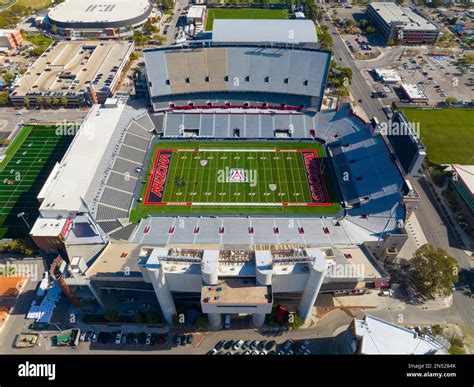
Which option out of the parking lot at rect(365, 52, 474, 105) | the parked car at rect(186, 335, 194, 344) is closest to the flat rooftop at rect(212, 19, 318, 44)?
the parking lot at rect(365, 52, 474, 105)

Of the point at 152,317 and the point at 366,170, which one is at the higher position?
the point at 366,170

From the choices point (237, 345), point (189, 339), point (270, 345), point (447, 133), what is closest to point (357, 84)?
point (447, 133)

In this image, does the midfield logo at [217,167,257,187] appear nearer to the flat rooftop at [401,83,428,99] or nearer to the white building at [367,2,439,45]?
the flat rooftop at [401,83,428,99]

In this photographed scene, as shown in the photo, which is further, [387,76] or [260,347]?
[387,76]

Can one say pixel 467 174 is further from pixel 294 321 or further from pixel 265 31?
pixel 265 31

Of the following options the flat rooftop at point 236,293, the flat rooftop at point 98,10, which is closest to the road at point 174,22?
the flat rooftop at point 98,10
